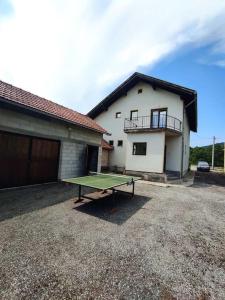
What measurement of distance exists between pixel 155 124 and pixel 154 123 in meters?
0.19

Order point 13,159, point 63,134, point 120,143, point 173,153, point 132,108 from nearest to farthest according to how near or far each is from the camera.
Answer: point 13,159 → point 63,134 → point 173,153 → point 132,108 → point 120,143

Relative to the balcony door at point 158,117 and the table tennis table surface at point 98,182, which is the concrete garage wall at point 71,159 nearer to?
the table tennis table surface at point 98,182

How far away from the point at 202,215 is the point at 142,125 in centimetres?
1132

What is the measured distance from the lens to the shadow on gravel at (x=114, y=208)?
466 cm

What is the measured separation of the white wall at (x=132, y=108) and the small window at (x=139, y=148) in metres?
0.57

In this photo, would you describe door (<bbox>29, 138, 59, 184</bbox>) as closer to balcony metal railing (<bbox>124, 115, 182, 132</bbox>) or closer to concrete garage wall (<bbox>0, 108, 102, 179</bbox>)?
concrete garage wall (<bbox>0, 108, 102, 179</bbox>)

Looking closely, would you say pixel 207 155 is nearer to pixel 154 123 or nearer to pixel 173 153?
pixel 173 153

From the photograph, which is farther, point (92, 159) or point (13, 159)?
point (92, 159)

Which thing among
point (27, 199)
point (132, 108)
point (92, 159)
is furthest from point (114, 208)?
point (132, 108)

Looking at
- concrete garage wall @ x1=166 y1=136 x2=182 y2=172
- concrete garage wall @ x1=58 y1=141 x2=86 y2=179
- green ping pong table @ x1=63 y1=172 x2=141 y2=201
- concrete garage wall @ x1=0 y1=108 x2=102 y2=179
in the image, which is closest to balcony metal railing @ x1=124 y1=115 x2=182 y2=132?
concrete garage wall @ x1=166 y1=136 x2=182 y2=172

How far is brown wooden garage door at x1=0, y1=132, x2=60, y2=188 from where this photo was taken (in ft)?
21.3

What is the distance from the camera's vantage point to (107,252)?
299 cm

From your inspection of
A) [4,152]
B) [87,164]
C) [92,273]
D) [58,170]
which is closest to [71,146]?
[58,170]

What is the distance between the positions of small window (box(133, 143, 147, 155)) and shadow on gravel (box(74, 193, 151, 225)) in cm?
737
